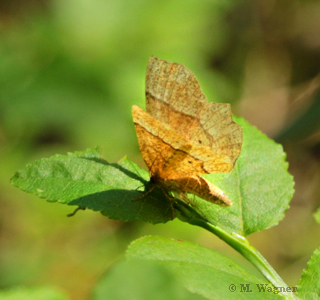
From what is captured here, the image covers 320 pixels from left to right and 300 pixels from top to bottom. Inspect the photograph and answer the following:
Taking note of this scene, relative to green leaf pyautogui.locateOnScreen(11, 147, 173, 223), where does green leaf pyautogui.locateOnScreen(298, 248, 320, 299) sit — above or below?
below

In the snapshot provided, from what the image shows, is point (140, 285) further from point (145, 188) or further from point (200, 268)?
point (145, 188)

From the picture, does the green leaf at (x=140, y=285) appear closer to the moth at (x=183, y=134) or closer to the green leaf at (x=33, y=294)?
the green leaf at (x=33, y=294)

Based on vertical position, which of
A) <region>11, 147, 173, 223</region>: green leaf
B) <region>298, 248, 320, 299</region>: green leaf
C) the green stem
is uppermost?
<region>11, 147, 173, 223</region>: green leaf

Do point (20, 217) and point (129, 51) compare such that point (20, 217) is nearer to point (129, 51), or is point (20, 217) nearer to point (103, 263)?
point (103, 263)

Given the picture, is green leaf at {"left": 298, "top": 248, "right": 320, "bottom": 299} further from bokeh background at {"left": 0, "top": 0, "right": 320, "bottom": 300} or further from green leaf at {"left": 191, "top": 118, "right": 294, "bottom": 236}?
bokeh background at {"left": 0, "top": 0, "right": 320, "bottom": 300}

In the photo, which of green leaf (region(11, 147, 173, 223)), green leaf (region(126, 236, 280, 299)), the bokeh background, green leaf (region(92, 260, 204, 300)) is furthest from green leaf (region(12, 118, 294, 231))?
the bokeh background

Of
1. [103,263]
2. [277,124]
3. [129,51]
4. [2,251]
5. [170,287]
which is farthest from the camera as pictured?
[277,124]

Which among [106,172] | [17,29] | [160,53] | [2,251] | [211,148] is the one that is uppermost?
[17,29]

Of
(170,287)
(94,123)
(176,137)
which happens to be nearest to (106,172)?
(176,137)
